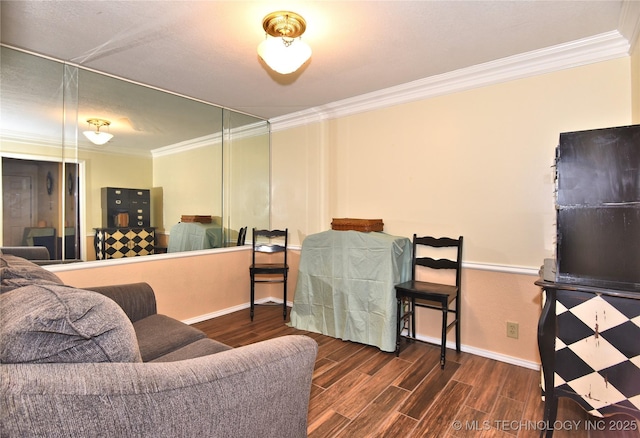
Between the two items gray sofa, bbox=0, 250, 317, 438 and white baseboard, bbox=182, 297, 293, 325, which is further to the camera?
white baseboard, bbox=182, 297, 293, 325

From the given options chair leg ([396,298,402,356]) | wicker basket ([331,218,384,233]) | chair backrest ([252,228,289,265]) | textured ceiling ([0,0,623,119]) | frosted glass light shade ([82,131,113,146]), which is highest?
textured ceiling ([0,0,623,119])

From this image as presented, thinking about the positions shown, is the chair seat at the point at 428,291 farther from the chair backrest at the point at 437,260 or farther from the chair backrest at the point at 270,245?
the chair backrest at the point at 270,245

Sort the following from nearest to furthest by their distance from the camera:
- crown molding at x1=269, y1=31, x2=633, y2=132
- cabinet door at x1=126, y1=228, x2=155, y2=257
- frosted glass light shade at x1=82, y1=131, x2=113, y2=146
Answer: crown molding at x1=269, y1=31, x2=633, y2=132 → frosted glass light shade at x1=82, y1=131, x2=113, y2=146 → cabinet door at x1=126, y1=228, x2=155, y2=257

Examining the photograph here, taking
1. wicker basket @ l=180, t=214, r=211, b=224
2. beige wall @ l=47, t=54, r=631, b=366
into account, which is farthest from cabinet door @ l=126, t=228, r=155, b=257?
wicker basket @ l=180, t=214, r=211, b=224

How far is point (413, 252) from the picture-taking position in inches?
116

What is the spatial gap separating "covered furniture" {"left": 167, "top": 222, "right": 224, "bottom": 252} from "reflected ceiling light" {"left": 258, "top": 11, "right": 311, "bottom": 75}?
2.12 metres

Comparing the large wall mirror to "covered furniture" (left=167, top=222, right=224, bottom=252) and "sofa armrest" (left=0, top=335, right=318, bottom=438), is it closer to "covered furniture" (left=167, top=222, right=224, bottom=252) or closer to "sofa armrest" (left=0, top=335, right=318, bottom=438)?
"covered furniture" (left=167, top=222, right=224, bottom=252)

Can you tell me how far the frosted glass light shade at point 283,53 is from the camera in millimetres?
1952

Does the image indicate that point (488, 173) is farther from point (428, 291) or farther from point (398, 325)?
point (398, 325)

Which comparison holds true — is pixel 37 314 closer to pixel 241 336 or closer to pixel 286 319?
pixel 241 336

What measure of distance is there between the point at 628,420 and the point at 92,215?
3.91m

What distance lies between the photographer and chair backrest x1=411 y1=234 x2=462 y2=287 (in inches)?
106

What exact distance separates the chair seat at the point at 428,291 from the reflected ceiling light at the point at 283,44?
183cm

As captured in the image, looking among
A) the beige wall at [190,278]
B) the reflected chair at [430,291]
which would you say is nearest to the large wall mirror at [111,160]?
the beige wall at [190,278]
